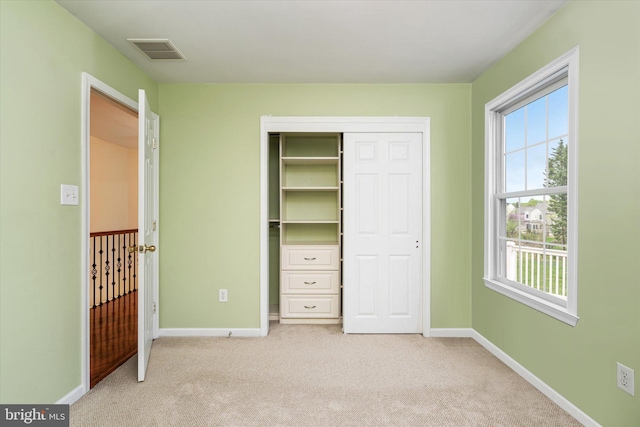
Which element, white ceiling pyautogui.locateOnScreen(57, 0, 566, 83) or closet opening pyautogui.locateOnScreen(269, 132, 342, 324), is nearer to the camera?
white ceiling pyautogui.locateOnScreen(57, 0, 566, 83)

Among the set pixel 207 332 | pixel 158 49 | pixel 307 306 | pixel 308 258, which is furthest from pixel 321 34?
pixel 207 332

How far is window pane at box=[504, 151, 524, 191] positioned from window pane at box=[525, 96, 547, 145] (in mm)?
173

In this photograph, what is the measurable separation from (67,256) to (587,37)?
3.36 m

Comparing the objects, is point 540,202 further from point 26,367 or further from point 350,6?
point 26,367

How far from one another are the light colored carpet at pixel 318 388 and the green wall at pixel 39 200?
0.44m

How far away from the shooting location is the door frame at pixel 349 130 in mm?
3469

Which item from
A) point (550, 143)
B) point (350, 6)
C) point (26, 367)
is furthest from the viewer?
point (550, 143)

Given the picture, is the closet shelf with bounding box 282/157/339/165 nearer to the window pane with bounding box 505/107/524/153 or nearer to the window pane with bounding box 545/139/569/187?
the window pane with bounding box 505/107/524/153

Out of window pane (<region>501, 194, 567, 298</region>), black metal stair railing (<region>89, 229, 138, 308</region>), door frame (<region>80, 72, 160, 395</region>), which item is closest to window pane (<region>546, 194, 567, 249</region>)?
window pane (<region>501, 194, 567, 298</region>)

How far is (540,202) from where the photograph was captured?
255 cm

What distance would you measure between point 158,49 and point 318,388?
2.79 m

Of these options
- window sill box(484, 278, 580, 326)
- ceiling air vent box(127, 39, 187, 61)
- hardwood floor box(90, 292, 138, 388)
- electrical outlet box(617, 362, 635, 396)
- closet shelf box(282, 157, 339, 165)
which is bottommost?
hardwood floor box(90, 292, 138, 388)

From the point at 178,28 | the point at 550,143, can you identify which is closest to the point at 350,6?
the point at 178,28

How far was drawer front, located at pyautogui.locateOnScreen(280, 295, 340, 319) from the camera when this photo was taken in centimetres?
382
